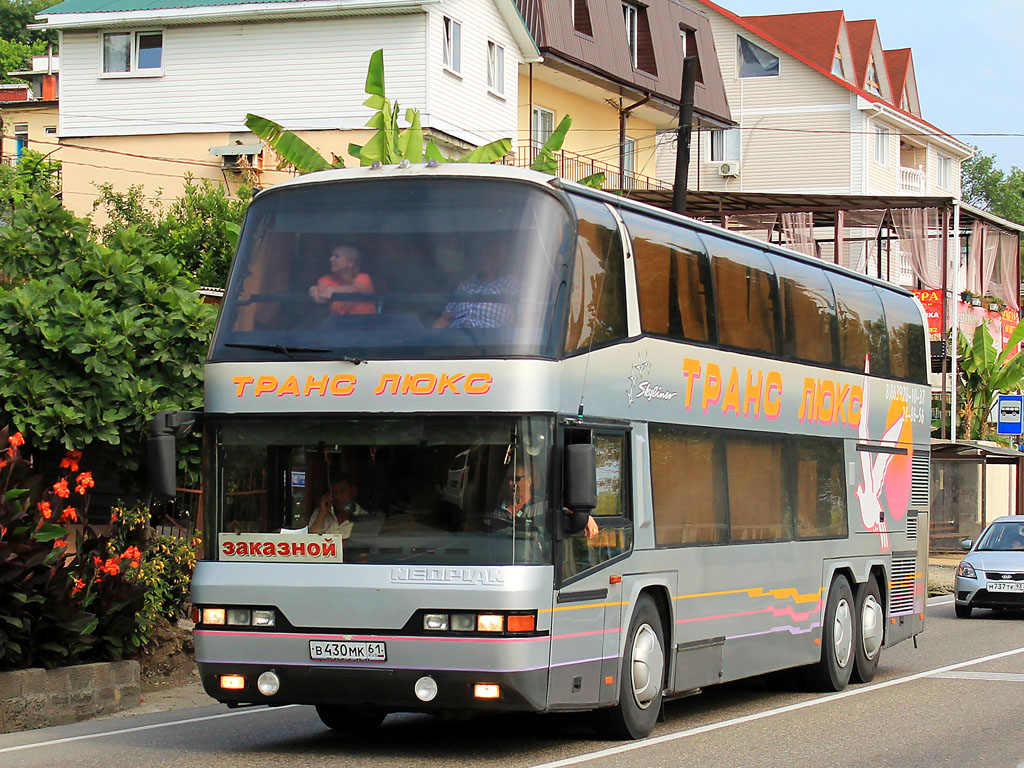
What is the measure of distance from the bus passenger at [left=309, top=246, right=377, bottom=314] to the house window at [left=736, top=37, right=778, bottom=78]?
168 ft

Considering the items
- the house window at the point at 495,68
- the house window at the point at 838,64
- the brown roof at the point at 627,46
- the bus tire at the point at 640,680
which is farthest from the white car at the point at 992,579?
the house window at the point at 838,64

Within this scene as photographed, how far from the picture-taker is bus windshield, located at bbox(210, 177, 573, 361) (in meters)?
10.1

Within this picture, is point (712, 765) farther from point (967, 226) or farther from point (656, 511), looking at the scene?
point (967, 226)

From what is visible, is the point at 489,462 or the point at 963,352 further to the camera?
the point at 963,352

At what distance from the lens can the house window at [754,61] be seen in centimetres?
5941

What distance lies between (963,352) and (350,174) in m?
34.6

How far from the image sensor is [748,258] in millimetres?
13555

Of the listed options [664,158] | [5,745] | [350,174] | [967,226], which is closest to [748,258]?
[350,174]

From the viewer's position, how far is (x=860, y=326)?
1611 cm

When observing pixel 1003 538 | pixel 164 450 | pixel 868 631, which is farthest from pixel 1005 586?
pixel 164 450

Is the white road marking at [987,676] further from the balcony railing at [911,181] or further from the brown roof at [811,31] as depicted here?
the balcony railing at [911,181]

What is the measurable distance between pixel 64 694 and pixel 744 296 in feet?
20.9

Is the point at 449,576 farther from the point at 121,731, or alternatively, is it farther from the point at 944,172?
the point at 944,172

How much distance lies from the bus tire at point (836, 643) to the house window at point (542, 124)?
25628mm
